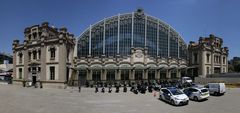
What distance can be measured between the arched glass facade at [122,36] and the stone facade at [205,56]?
9759 millimetres

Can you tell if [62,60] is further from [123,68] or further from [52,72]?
[123,68]

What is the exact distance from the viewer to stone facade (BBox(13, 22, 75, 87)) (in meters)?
59.6

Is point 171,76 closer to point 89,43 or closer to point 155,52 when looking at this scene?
point 155,52

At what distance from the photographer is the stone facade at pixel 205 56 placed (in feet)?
249

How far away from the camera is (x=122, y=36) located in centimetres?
6875

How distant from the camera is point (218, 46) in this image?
83.1m

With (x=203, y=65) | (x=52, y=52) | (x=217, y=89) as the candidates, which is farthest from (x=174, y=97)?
(x=203, y=65)

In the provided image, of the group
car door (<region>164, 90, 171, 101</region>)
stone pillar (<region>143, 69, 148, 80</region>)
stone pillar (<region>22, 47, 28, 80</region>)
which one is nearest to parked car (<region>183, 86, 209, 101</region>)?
car door (<region>164, 90, 171, 101</region>)

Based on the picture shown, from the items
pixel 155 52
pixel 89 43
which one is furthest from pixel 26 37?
pixel 155 52

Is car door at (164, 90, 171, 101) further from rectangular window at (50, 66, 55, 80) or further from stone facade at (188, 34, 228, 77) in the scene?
stone facade at (188, 34, 228, 77)

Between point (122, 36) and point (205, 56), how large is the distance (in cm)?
2681

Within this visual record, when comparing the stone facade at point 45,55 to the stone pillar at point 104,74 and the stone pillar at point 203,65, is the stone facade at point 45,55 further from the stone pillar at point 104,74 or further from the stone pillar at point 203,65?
the stone pillar at point 203,65

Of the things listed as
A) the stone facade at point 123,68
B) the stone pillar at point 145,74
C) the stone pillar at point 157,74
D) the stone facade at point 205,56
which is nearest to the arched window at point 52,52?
the stone facade at point 123,68

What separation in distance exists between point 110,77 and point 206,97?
33736 millimetres
